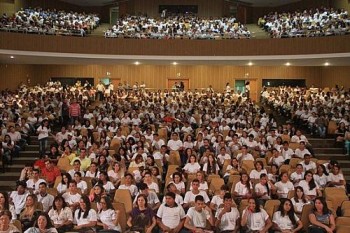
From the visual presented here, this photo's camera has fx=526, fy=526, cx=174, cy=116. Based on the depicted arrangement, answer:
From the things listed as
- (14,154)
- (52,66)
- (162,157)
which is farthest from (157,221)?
(52,66)

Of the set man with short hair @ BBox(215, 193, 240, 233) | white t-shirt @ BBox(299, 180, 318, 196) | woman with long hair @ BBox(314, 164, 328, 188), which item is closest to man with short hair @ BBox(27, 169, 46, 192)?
man with short hair @ BBox(215, 193, 240, 233)

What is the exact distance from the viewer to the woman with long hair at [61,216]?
833 centimetres

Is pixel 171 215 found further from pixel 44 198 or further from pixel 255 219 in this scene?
pixel 44 198

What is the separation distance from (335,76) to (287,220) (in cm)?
2147

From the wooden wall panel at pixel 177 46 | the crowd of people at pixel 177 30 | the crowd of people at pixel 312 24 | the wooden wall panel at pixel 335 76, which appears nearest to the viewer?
the crowd of people at pixel 312 24

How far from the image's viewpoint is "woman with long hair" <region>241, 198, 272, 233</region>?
8.12 meters

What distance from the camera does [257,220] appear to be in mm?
8172

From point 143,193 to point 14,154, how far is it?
6.57 metres

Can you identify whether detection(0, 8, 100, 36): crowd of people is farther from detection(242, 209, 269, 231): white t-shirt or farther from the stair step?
detection(242, 209, 269, 231): white t-shirt

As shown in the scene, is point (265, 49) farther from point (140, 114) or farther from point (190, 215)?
point (190, 215)

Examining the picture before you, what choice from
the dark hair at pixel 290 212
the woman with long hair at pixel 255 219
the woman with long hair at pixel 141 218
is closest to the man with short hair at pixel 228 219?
the woman with long hair at pixel 255 219

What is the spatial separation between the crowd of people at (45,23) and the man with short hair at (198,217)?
16.6 metres

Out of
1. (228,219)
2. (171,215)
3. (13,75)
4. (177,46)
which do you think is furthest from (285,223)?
(13,75)

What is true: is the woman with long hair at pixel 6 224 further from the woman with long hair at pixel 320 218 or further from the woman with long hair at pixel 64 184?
the woman with long hair at pixel 320 218
